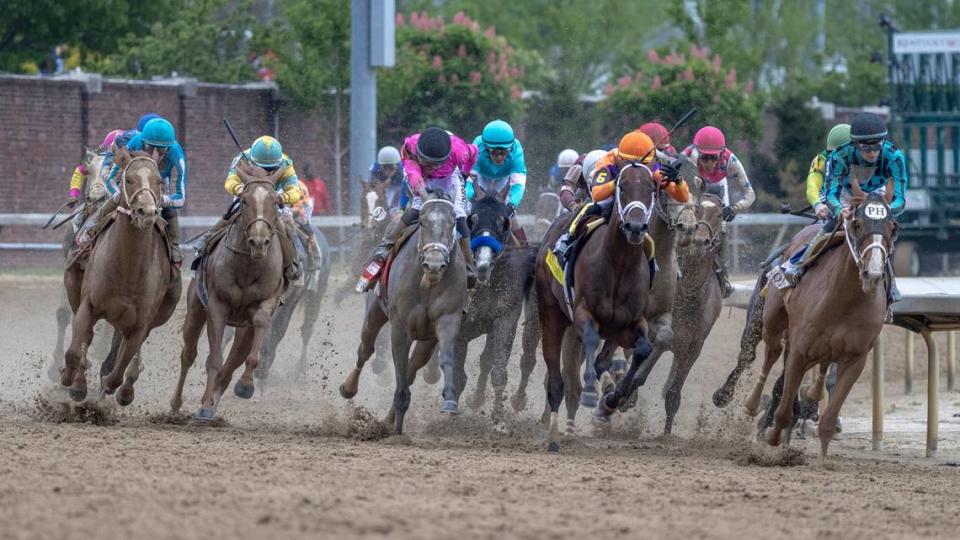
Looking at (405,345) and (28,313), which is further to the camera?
(28,313)

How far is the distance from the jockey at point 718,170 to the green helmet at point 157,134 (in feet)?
13.8

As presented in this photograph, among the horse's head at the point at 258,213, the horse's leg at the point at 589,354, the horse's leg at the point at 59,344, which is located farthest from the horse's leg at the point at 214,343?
the horse's leg at the point at 59,344

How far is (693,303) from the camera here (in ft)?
44.3

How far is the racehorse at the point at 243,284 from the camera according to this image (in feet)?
41.2

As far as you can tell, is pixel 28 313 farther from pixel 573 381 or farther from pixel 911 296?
pixel 911 296

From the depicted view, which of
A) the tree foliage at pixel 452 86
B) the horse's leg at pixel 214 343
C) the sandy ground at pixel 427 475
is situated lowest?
the sandy ground at pixel 427 475

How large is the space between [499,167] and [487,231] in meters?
1.10

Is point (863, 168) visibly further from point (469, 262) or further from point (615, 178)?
point (469, 262)

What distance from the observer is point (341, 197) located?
2670cm

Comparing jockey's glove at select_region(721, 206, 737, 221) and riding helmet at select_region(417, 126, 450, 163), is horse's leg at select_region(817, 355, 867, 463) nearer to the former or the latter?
jockey's glove at select_region(721, 206, 737, 221)

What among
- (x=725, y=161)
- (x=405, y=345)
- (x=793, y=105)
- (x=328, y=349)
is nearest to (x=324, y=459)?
(x=405, y=345)

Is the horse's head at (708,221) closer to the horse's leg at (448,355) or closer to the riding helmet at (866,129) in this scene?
the riding helmet at (866,129)

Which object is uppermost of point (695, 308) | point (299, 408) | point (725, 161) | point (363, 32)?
point (363, 32)

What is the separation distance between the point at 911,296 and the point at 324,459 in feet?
16.2
